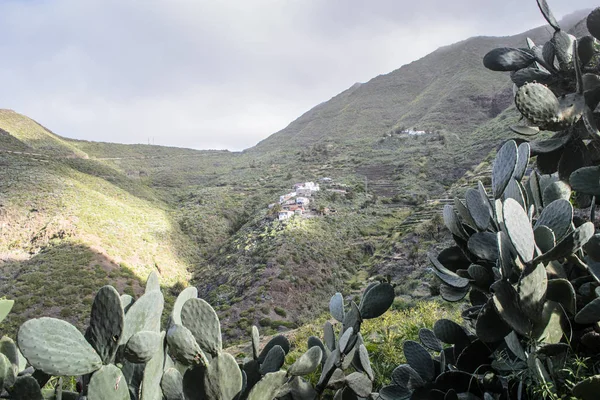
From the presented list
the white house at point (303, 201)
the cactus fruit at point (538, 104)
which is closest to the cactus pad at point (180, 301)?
the cactus fruit at point (538, 104)

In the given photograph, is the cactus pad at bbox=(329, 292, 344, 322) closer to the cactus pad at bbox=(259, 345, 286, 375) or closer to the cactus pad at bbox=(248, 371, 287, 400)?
the cactus pad at bbox=(259, 345, 286, 375)

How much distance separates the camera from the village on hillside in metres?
31.0

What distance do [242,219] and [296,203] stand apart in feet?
26.3

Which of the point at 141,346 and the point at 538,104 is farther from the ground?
the point at 538,104

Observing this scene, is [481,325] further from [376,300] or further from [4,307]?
[4,307]

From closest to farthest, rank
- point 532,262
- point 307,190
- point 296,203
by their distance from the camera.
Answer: point 532,262 → point 296,203 → point 307,190

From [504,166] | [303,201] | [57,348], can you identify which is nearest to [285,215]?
[303,201]

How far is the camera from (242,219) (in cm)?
3916

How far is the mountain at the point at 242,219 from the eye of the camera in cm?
2180

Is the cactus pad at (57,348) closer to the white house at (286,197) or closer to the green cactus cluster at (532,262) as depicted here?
the green cactus cluster at (532,262)

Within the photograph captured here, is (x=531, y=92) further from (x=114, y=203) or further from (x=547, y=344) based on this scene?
(x=114, y=203)

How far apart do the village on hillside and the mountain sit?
2.82ft

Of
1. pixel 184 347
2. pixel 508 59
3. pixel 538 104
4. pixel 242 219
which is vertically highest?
pixel 508 59

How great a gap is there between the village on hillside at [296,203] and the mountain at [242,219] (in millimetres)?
860
